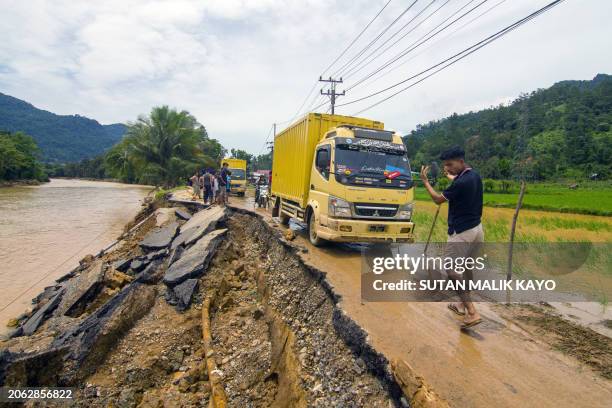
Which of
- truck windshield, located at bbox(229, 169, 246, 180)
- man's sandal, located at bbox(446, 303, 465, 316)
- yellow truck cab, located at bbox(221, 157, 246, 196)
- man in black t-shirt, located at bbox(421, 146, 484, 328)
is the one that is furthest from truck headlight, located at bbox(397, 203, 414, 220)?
truck windshield, located at bbox(229, 169, 246, 180)

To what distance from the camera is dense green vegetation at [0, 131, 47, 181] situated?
157ft

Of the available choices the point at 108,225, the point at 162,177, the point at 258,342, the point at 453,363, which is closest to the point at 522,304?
the point at 453,363

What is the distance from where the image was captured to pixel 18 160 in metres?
50.4

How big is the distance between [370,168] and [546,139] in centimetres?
5559

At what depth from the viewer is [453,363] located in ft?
11.2

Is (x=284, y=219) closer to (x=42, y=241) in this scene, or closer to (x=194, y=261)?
(x=194, y=261)

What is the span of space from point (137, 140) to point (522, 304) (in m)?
36.4

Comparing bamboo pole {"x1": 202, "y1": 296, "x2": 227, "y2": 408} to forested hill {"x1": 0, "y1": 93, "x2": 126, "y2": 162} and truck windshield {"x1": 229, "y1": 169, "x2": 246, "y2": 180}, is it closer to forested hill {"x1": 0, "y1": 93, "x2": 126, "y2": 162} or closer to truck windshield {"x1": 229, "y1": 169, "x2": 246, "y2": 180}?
truck windshield {"x1": 229, "y1": 169, "x2": 246, "y2": 180}

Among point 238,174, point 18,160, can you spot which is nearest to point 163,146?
point 238,174

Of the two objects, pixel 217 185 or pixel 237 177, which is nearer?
pixel 217 185

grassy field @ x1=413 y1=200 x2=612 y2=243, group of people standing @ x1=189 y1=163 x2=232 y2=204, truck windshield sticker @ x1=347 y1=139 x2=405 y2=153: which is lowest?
grassy field @ x1=413 y1=200 x2=612 y2=243

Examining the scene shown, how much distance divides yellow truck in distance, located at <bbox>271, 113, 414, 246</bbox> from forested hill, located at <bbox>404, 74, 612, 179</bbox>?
35855mm

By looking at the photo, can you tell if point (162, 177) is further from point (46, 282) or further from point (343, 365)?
point (343, 365)

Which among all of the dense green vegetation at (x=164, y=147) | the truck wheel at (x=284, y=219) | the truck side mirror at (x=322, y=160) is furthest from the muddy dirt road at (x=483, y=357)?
the dense green vegetation at (x=164, y=147)
